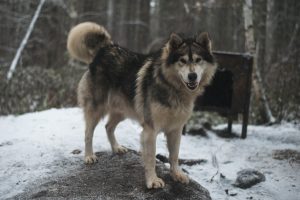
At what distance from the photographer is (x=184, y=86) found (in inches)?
146

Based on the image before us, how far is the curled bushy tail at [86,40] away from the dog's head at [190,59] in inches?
44.6

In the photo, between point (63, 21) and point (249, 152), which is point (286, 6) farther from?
point (249, 152)

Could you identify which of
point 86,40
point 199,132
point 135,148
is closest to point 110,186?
point 135,148

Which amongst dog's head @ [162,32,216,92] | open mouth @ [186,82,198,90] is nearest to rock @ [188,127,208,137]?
dog's head @ [162,32,216,92]

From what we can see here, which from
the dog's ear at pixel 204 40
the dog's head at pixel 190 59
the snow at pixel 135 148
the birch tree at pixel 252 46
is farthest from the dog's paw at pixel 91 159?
the birch tree at pixel 252 46

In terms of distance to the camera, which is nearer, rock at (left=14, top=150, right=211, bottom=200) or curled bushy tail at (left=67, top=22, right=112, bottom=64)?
rock at (left=14, top=150, right=211, bottom=200)

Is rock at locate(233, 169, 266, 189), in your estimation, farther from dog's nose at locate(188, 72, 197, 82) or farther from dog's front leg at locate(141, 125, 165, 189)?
dog's nose at locate(188, 72, 197, 82)

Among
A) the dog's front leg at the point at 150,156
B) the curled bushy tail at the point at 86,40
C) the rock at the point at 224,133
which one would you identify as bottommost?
the rock at the point at 224,133

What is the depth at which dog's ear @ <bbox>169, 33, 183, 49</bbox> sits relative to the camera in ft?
12.2

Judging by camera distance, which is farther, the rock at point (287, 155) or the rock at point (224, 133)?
the rock at point (224, 133)

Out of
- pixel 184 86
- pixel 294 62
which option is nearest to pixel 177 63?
pixel 184 86

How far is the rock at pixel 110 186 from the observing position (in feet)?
11.5

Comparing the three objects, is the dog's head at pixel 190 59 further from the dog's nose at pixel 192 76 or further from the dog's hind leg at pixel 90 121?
the dog's hind leg at pixel 90 121

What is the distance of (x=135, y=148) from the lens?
16.9 ft
